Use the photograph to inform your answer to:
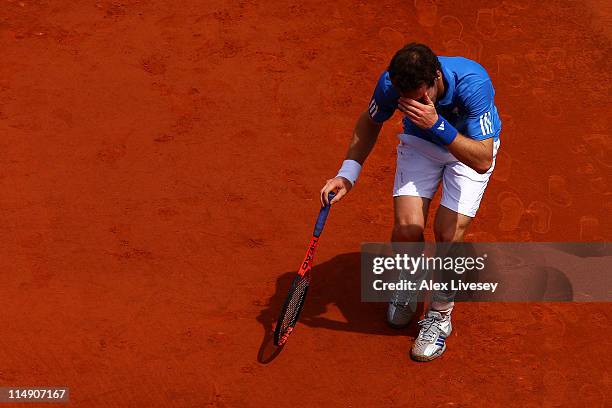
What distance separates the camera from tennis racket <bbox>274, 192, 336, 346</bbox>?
6863mm

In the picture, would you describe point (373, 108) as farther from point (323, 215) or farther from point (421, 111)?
point (323, 215)

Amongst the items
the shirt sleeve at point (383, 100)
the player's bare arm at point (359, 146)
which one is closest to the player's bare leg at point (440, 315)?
the player's bare arm at point (359, 146)

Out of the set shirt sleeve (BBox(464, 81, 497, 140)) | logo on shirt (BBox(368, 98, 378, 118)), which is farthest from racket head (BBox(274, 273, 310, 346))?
shirt sleeve (BBox(464, 81, 497, 140))

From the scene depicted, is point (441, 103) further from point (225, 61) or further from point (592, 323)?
point (225, 61)

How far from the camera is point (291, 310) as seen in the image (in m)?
7.04

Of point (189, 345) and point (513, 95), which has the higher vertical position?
point (513, 95)

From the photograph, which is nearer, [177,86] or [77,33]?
[177,86]

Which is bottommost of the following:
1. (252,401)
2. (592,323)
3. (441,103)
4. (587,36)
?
(252,401)

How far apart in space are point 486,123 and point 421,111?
0.72 m

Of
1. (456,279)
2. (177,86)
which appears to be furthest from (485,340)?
(177,86)

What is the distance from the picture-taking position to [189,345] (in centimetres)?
716

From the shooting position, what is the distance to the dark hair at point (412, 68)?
605 centimetres

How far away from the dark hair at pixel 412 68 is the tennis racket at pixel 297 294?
44.2 inches

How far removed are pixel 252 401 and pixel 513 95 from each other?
4.86 meters
